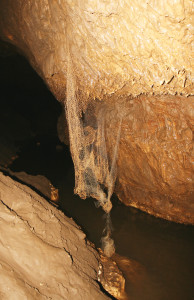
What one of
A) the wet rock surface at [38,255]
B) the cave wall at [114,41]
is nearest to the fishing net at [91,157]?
the cave wall at [114,41]

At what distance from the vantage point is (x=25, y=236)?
7.91 ft

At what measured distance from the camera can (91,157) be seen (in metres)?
5.21

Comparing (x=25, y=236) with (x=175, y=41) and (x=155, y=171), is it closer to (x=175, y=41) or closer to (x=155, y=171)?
(x=175, y=41)

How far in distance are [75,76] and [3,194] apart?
91.0 inches

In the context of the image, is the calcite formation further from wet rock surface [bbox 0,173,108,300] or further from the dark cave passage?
wet rock surface [bbox 0,173,108,300]

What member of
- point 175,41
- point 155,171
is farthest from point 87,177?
point 175,41

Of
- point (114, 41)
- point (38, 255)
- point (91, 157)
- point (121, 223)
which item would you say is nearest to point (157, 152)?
point (91, 157)

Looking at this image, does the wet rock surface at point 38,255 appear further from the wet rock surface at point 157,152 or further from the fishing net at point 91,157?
the wet rock surface at point 157,152

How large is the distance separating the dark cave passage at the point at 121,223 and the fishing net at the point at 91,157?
420 millimetres

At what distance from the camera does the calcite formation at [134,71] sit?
7.49 feet

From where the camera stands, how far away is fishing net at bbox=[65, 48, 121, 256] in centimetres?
465

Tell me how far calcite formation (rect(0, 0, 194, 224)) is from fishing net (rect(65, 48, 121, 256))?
231 mm

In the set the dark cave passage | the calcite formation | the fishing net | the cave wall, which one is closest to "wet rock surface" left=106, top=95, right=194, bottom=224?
the calcite formation

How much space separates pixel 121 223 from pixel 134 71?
3.94m
